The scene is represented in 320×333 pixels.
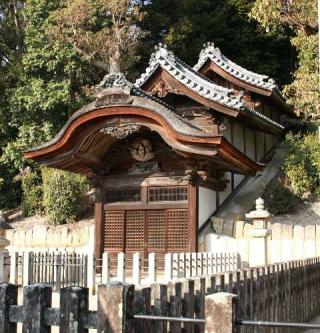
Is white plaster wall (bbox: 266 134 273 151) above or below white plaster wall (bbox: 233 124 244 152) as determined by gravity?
above

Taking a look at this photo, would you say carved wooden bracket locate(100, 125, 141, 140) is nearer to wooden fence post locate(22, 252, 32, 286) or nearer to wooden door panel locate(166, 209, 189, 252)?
wooden door panel locate(166, 209, 189, 252)

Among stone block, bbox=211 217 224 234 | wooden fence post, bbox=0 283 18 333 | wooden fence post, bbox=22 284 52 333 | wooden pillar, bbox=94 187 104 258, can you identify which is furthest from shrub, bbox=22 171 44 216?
wooden fence post, bbox=22 284 52 333

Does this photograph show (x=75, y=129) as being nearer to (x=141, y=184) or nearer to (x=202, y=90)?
(x=141, y=184)

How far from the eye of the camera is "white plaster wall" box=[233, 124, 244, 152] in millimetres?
19875

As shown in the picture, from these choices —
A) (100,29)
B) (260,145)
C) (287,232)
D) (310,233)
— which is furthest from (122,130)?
(100,29)

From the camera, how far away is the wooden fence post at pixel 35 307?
3.34 meters

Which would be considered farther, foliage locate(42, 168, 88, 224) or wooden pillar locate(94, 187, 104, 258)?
foliage locate(42, 168, 88, 224)

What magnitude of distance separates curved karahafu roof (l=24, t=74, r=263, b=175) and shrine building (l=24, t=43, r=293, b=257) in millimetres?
28

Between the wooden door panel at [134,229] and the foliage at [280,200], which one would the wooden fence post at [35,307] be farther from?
the foliage at [280,200]

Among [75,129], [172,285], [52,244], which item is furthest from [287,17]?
[172,285]

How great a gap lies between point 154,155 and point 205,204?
2291 millimetres

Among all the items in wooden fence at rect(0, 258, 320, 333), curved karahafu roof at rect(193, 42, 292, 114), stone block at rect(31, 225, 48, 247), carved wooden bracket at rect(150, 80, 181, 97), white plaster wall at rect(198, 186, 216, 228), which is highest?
curved karahafu roof at rect(193, 42, 292, 114)

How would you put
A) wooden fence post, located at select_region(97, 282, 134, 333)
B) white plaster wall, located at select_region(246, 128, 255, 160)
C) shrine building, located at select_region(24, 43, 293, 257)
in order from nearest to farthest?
→ wooden fence post, located at select_region(97, 282, 134, 333) → shrine building, located at select_region(24, 43, 293, 257) → white plaster wall, located at select_region(246, 128, 255, 160)

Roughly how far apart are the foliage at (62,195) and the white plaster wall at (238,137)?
23.4 feet
